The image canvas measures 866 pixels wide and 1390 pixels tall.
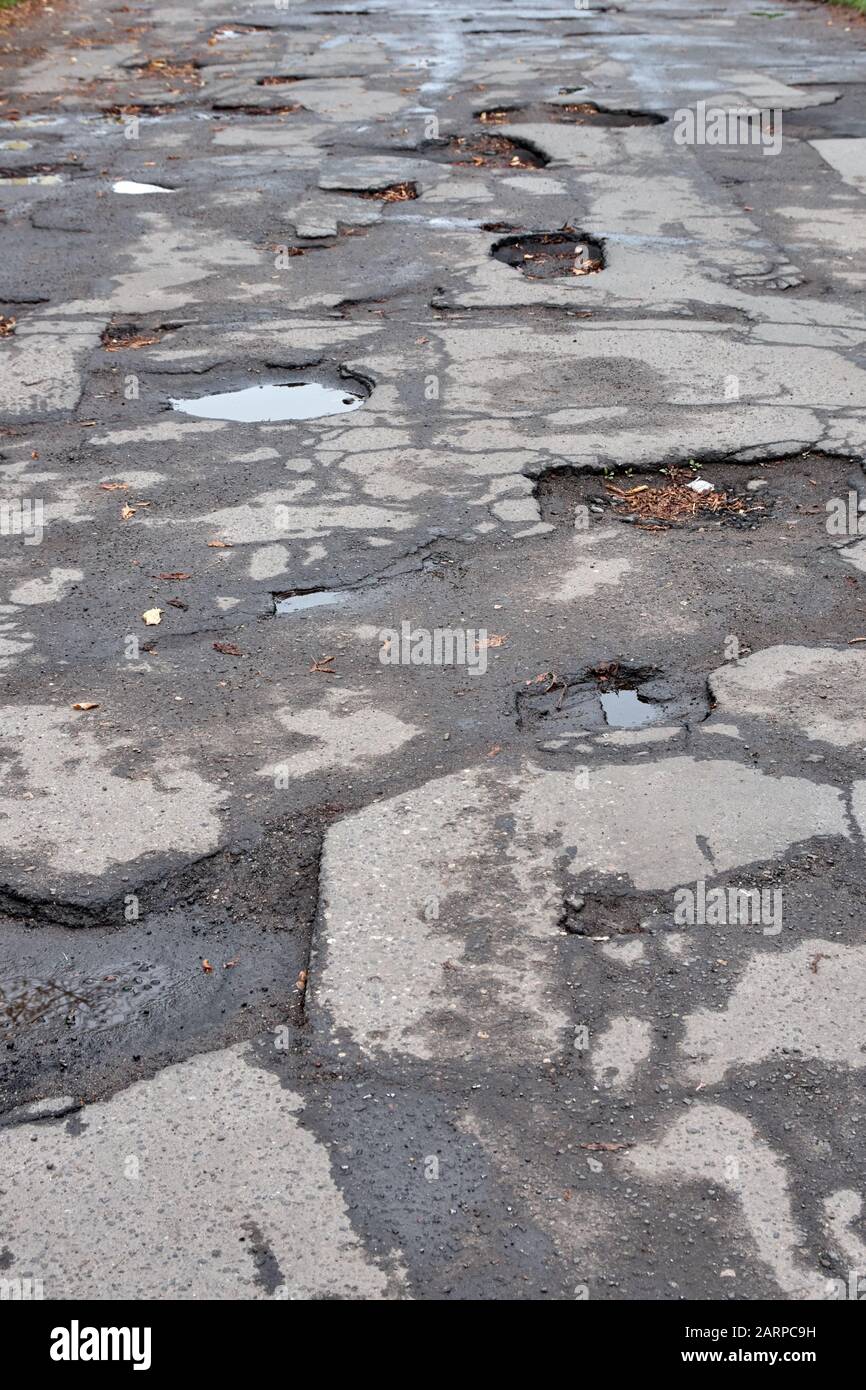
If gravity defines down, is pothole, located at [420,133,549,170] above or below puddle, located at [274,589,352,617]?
above

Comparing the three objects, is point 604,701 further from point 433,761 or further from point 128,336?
point 128,336

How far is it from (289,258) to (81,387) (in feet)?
7.10

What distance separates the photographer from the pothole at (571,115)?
35.5 feet

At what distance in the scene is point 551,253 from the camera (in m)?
7.80

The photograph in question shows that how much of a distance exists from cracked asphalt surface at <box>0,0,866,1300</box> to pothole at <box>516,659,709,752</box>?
2 cm

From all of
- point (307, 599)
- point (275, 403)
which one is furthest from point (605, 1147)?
point (275, 403)

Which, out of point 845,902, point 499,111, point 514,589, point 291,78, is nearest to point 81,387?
point 514,589

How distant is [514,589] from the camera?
4.53m

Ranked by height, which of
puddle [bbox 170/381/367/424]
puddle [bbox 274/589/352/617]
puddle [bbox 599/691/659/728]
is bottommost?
puddle [bbox 599/691/659/728]

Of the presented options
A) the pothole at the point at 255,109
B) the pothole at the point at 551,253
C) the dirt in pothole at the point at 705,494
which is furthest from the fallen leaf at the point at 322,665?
the pothole at the point at 255,109

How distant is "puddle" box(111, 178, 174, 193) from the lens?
9.16m

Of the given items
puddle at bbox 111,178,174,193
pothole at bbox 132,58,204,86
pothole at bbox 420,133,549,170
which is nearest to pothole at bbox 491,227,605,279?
pothole at bbox 420,133,549,170

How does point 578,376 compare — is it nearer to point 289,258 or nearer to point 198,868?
point 289,258

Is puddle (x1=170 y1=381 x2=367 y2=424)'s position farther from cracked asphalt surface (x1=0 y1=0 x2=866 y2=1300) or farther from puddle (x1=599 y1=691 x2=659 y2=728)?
puddle (x1=599 y1=691 x2=659 y2=728)
